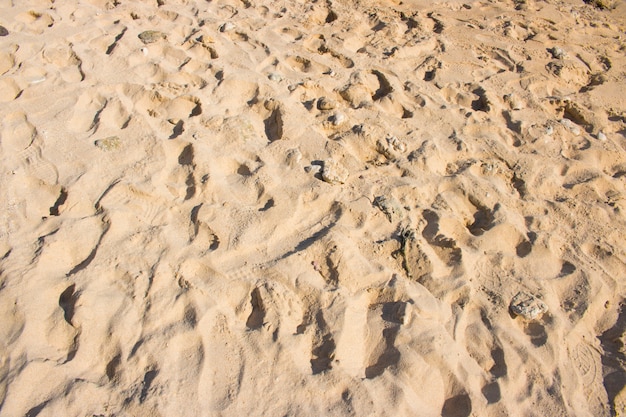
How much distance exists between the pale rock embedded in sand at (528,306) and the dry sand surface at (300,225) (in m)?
0.01

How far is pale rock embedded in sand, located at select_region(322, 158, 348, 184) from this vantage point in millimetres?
2764

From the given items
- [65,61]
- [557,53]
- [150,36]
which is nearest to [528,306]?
[557,53]

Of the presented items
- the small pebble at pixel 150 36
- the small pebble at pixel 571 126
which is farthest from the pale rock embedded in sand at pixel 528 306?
the small pebble at pixel 150 36

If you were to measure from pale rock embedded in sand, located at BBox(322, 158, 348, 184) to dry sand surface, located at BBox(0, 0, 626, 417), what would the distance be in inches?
0.5

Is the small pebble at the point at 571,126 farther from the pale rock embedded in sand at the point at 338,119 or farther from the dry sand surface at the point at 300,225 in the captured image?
the pale rock embedded in sand at the point at 338,119

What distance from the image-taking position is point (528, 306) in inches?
88.5

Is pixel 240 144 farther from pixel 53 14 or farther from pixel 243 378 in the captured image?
pixel 53 14

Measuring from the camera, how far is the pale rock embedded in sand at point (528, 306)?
2227 millimetres

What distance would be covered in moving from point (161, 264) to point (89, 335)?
→ 1.48 ft

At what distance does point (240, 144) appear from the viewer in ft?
9.76

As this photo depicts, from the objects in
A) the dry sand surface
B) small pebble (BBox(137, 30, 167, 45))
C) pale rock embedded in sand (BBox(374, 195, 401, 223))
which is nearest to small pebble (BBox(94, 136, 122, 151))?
the dry sand surface

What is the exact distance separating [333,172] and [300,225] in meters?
0.47

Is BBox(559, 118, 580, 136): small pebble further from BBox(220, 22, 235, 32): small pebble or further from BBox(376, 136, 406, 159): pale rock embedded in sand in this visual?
BBox(220, 22, 235, 32): small pebble

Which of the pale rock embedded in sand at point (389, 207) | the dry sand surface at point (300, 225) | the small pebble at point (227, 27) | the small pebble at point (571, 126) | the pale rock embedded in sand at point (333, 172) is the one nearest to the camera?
the dry sand surface at point (300, 225)
